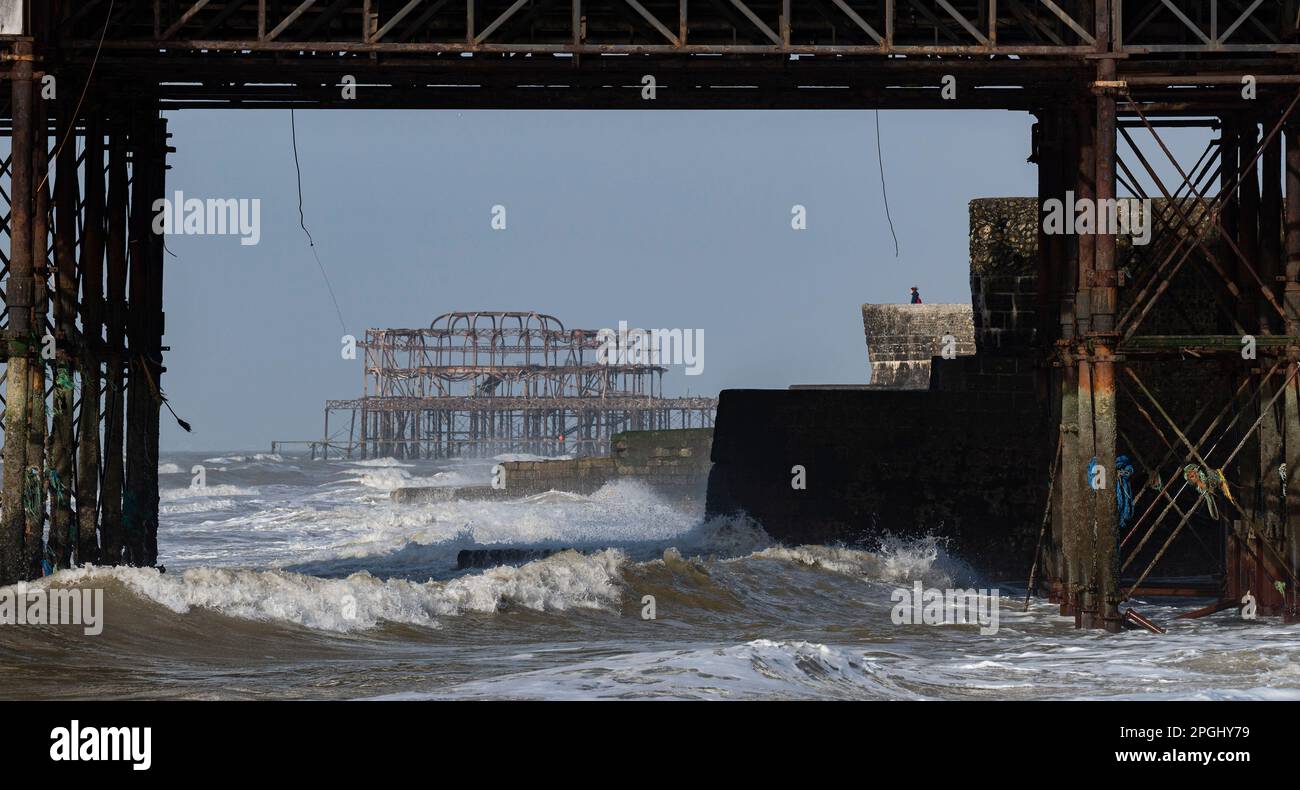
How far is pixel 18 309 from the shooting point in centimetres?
1492

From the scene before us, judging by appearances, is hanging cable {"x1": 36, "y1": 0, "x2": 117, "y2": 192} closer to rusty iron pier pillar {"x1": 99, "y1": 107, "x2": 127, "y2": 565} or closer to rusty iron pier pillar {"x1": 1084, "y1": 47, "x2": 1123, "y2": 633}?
rusty iron pier pillar {"x1": 99, "y1": 107, "x2": 127, "y2": 565}

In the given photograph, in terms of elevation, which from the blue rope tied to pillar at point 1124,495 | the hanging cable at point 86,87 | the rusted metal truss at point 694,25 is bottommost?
the blue rope tied to pillar at point 1124,495

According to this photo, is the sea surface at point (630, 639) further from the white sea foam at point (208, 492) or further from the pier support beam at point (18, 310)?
the white sea foam at point (208, 492)

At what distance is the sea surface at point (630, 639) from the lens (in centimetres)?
1135

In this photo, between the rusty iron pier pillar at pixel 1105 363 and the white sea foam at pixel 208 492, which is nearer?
the rusty iron pier pillar at pixel 1105 363

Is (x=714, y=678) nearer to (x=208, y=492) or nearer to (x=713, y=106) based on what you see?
(x=713, y=106)

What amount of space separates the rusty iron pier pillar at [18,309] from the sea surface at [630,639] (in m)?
0.58

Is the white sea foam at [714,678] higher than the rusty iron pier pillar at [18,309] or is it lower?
lower

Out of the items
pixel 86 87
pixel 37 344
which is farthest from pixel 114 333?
pixel 86 87

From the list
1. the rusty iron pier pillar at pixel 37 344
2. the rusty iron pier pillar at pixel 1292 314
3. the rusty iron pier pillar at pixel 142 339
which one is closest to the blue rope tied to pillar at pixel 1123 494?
the rusty iron pier pillar at pixel 1292 314

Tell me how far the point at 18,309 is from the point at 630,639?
630 cm

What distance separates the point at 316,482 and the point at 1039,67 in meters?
67.0
